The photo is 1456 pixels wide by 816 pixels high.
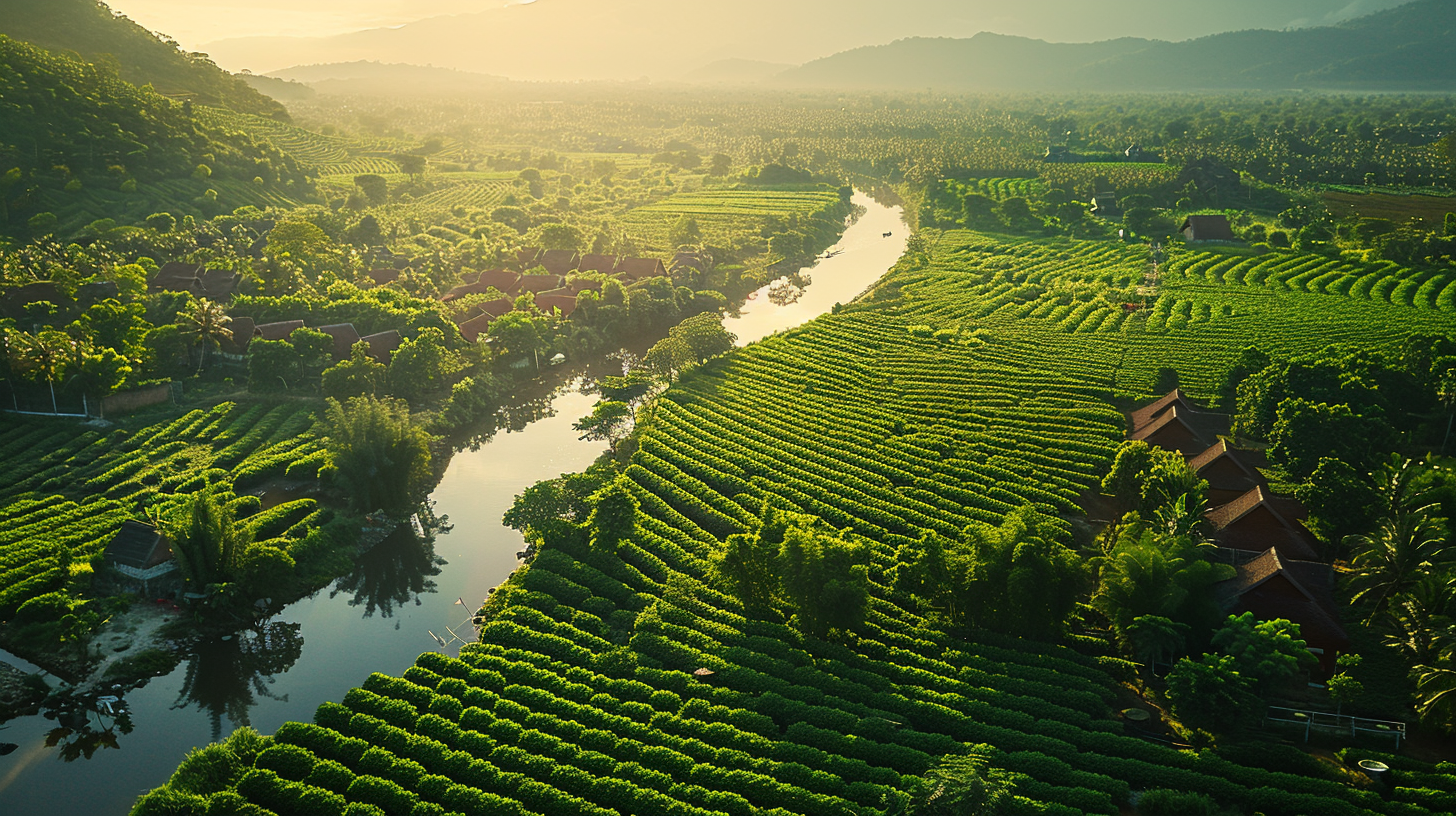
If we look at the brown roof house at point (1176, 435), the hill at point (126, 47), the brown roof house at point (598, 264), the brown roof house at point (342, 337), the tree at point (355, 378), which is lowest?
the brown roof house at point (1176, 435)

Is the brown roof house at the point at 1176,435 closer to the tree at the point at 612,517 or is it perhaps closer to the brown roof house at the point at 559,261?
the tree at the point at 612,517

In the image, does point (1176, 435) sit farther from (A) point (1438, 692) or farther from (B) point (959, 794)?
(B) point (959, 794)

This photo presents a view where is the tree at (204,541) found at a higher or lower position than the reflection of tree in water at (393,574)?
higher

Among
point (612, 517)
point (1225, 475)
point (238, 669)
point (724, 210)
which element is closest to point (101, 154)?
point (724, 210)

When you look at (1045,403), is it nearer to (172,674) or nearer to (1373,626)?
(1373,626)

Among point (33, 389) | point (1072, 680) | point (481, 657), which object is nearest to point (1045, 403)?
point (1072, 680)

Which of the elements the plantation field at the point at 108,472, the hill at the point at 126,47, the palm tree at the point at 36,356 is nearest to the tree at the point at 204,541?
the plantation field at the point at 108,472
